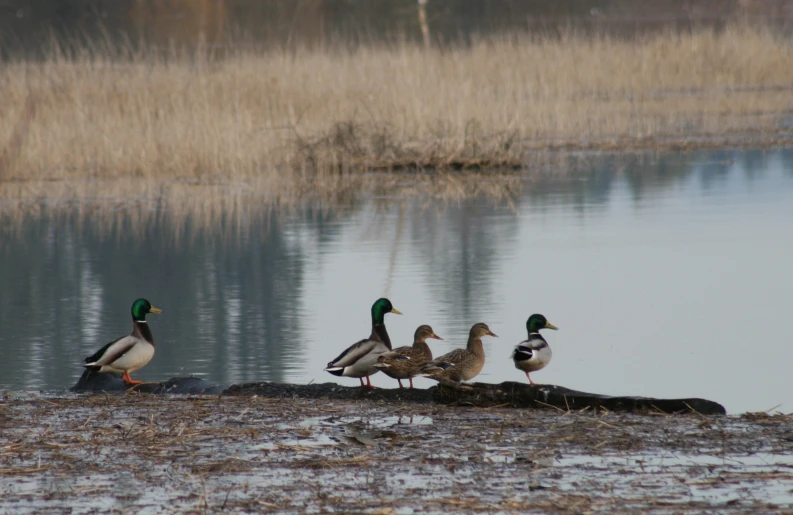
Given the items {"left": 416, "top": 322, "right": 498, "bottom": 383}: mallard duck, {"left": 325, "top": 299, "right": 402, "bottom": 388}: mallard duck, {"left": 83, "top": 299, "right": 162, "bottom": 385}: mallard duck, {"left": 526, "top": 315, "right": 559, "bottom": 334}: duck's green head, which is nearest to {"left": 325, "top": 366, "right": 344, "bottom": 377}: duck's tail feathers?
{"left": 325, "top": 299, "right": 402, "bottom": 388}: mallard duck

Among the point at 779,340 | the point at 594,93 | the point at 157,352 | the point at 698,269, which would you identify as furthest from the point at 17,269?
the point at 594,93

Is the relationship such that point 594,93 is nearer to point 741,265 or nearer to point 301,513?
point 741,265

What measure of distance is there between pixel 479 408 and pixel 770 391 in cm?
171

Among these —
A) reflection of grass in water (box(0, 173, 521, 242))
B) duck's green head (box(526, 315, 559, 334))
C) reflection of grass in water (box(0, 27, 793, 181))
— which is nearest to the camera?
duck's green head (box(526, 315, 559, 334))

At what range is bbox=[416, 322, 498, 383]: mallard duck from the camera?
7410 mm

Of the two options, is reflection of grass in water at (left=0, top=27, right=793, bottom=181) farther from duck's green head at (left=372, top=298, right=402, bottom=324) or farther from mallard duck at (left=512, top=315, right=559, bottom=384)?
mallard duck at (left=512, top=315, right=559, bottom=384)

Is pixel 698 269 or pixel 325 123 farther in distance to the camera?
pixel 325 123

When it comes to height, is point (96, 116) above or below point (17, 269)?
above

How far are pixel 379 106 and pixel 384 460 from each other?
15.2 meters

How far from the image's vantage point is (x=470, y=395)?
270 inches

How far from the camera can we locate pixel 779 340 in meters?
8.87

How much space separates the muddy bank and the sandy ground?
0.11 m

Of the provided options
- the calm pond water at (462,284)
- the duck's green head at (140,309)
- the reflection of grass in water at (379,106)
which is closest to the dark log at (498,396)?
the calm pond water at (462,284)

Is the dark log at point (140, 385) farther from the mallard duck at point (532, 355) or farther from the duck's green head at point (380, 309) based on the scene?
the mallard duck at point (532, 355)
